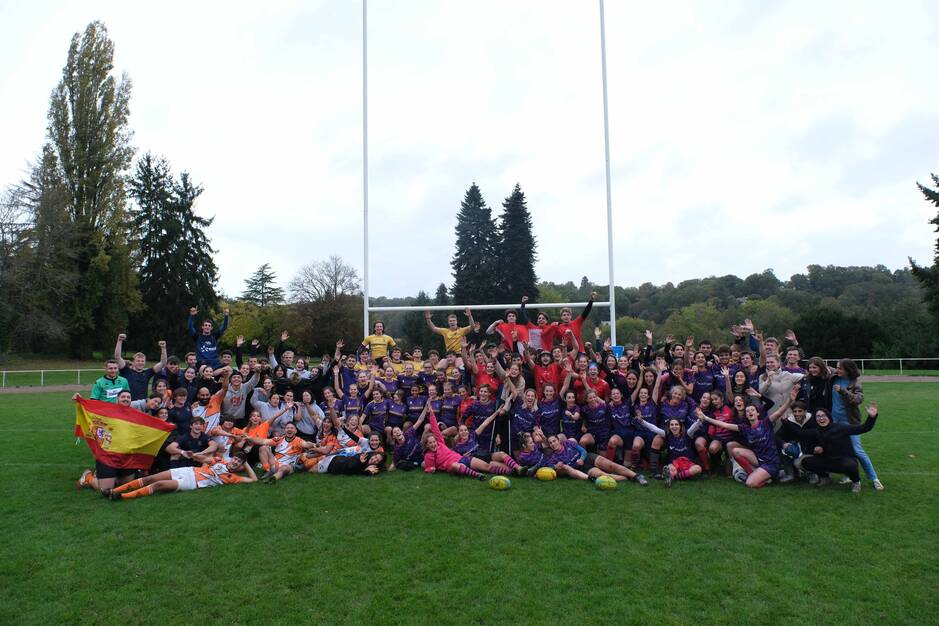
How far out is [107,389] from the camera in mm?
7766

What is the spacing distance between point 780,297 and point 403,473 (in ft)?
191

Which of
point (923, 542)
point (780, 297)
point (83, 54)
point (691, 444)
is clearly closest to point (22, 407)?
point (691, 444)

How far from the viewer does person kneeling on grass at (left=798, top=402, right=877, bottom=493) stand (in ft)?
20.2

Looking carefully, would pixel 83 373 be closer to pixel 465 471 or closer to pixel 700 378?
pixel 465 471

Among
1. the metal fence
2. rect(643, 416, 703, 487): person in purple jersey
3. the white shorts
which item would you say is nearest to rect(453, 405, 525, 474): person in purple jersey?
rect(643, 416, 703, 487): person in purple jersey

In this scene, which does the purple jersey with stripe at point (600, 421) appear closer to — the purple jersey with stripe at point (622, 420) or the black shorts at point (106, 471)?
the purple jersey with stripe at point (622, 420)

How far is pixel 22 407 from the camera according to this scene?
1448cm

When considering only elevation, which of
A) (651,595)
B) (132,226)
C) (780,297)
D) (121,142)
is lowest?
(651,595)

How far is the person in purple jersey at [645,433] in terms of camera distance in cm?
714

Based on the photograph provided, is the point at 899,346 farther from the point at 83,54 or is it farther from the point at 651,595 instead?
the point at 83,54

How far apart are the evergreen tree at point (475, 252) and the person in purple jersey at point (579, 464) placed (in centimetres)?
779

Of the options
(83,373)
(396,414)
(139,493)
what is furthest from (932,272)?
(83,373)

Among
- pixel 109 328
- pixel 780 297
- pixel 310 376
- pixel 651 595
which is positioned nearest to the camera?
pixel 651 595

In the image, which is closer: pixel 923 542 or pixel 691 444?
pixel 923 542
